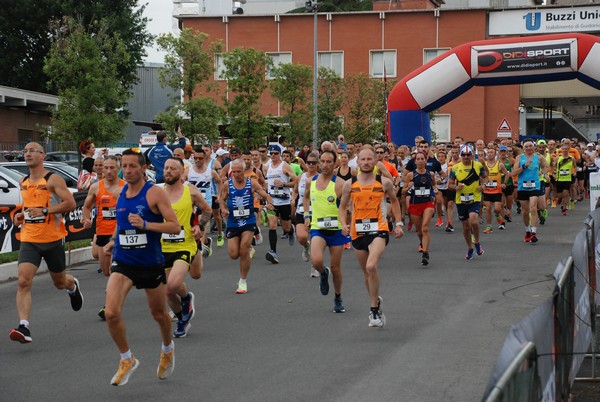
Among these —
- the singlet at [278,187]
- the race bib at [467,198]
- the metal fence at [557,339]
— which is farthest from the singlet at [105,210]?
the race bib at [467,198]

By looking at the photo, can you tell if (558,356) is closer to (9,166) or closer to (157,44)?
(9,166)

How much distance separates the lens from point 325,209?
11477 mm

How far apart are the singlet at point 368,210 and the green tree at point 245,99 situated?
964 inches

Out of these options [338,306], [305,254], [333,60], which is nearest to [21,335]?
[338,306]

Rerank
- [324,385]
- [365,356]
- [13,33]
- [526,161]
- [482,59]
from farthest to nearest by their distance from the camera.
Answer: [13,33], [482,59], [526,161], [365,356], [324,385]

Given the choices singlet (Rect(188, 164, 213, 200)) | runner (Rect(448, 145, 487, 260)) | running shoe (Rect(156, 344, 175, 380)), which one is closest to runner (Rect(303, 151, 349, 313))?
running shoe (Rect(156, 344, 175, 380))

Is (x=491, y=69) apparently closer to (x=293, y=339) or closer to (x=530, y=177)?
(x=530, y=177)

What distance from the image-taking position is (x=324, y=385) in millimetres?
7418

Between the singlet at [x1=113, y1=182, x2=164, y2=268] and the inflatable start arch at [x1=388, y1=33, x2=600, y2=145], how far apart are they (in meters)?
20.3

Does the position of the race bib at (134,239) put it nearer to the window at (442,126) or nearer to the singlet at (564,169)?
the singlet at (564,169)

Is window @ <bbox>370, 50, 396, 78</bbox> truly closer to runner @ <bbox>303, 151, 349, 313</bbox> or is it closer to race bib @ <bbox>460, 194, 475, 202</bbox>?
race bib @ <bbox>460, 194, 475, 202</bbox>

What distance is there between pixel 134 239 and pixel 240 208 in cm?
508

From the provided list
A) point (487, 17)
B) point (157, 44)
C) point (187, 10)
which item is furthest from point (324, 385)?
point (187, 10)

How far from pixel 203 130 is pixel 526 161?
645 inches
